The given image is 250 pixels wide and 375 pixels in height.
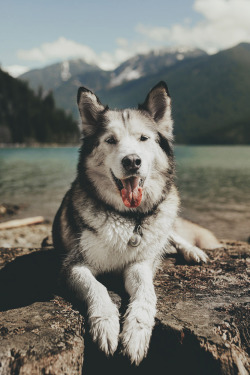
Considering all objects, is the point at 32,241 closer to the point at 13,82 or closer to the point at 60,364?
the point at 60,364

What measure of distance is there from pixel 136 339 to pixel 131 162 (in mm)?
1880

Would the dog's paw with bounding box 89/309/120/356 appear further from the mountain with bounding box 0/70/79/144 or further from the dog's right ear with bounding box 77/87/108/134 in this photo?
the mountain with bounding box 0/70/79/144

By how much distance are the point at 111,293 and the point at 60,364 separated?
1.14 metres

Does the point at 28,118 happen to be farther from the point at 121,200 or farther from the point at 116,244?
the point at 116,244

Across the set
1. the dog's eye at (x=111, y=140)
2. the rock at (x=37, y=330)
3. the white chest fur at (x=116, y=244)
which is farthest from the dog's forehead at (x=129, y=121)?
the rock at (x=37, y=330)

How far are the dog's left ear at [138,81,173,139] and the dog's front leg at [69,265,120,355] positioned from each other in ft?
7.61

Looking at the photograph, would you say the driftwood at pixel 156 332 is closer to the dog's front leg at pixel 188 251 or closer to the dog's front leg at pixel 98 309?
the dog's front leg at pixel 98 309

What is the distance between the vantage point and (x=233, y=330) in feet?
9.78

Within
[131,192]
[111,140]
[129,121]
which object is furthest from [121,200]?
[129,121]

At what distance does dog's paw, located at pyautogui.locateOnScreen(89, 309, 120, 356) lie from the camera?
2.86m

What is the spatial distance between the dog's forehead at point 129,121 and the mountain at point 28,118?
116681mm

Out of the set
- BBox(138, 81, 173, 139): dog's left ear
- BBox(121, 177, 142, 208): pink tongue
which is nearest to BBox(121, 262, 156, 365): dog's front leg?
BBox(121, 177, 142, 208): pink tongue

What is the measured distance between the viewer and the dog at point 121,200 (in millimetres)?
3684

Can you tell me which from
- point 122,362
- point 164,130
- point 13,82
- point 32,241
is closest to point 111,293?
point 122,362
